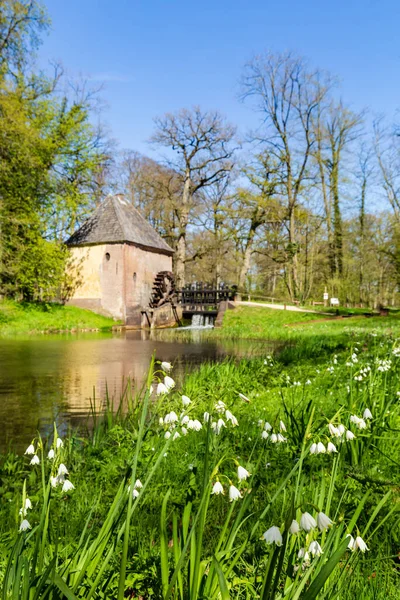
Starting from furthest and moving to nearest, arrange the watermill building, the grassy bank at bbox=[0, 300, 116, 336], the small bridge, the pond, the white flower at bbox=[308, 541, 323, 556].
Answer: the small bridge < the watermill building < the grassy bank at bbox=[0, 300, 116, 336] < the pond < the white flower at bbox=[308, 541, 323, 556]

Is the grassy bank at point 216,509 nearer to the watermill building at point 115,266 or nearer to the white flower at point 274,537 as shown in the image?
the white flower at point 274,537

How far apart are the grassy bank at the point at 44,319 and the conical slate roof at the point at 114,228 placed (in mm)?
5076

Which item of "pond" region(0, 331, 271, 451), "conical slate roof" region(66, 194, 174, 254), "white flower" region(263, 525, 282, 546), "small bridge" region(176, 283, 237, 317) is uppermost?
"conical slate roof" region(66, 194, 174, 254)

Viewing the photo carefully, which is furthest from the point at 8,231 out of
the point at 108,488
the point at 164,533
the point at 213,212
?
the point at 164,533

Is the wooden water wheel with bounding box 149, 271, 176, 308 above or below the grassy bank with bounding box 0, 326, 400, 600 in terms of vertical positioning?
above

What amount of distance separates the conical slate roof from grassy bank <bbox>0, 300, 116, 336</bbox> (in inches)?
200

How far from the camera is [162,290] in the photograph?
3088 cm

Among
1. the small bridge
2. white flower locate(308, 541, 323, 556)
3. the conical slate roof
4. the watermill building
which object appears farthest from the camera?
the small bridge

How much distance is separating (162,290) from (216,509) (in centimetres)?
2817

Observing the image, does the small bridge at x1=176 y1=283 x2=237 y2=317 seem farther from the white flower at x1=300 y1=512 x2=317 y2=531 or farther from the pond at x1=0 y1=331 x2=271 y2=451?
the white flower at x1=300 y1=512 x2=317 y2=531

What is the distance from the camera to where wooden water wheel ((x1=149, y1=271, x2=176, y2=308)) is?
30458 mm

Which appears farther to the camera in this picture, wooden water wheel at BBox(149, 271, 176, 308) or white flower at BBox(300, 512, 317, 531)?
wooden water wheel at BBox(149, 271, 176, 308)

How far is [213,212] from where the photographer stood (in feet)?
124

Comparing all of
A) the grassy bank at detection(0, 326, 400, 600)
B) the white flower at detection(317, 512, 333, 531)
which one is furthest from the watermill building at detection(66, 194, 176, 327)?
the white flower at detection(317, 512, 333, 531)
